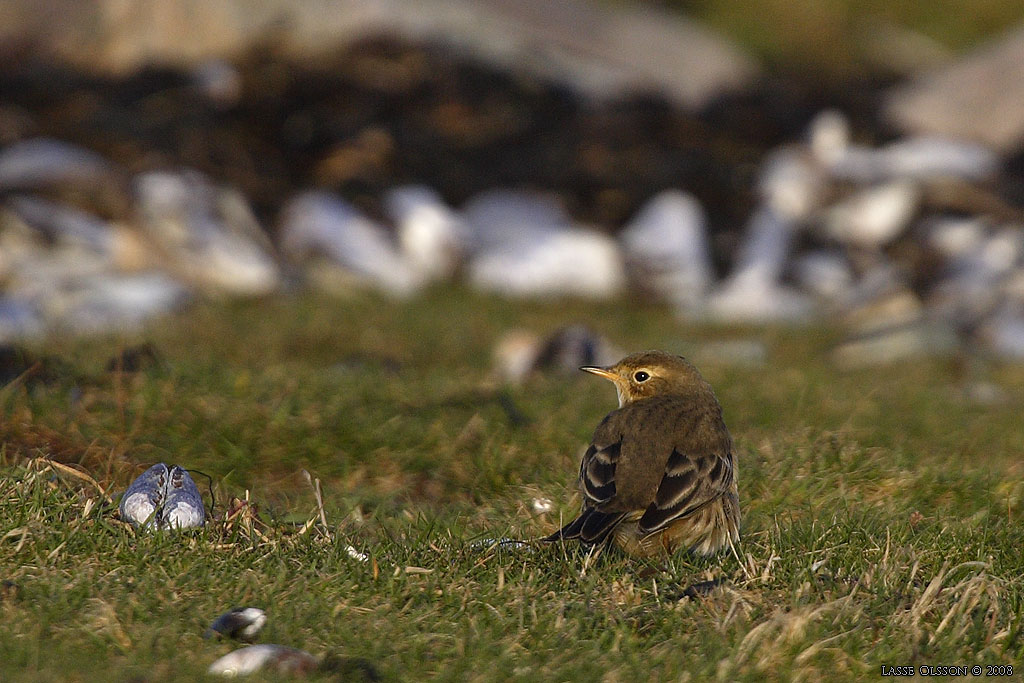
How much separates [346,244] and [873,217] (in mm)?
4910

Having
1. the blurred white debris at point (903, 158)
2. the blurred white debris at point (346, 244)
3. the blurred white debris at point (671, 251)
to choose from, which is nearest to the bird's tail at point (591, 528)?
the blurred white debris at point (346, 244)

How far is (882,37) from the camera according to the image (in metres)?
19.6

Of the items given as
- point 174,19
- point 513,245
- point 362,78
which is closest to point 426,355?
point 513,245

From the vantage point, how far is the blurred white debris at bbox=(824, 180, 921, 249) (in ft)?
41.0

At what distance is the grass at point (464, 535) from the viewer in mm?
3779

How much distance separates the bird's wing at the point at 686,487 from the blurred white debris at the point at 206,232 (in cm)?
642

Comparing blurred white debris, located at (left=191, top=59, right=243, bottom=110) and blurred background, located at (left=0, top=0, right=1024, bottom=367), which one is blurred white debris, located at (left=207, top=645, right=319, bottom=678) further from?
blurred white debris, located at (left=191, top=59, right=243, bottom=110)

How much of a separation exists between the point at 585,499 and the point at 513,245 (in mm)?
7109

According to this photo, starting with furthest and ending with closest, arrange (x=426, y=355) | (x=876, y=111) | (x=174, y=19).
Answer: (x=876, y=111) → (x=174, y=19) → (x=426, y=355)

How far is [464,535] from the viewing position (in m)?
4.84

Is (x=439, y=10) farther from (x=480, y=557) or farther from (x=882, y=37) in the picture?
(x=480, y=557)

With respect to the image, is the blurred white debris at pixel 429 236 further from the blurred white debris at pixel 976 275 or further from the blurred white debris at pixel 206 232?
the blurred white debris at pixel 976 275

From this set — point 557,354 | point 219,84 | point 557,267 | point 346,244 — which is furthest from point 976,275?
point 219,84

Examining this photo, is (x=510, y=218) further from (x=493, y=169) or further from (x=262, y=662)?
(x=262, y=662)
